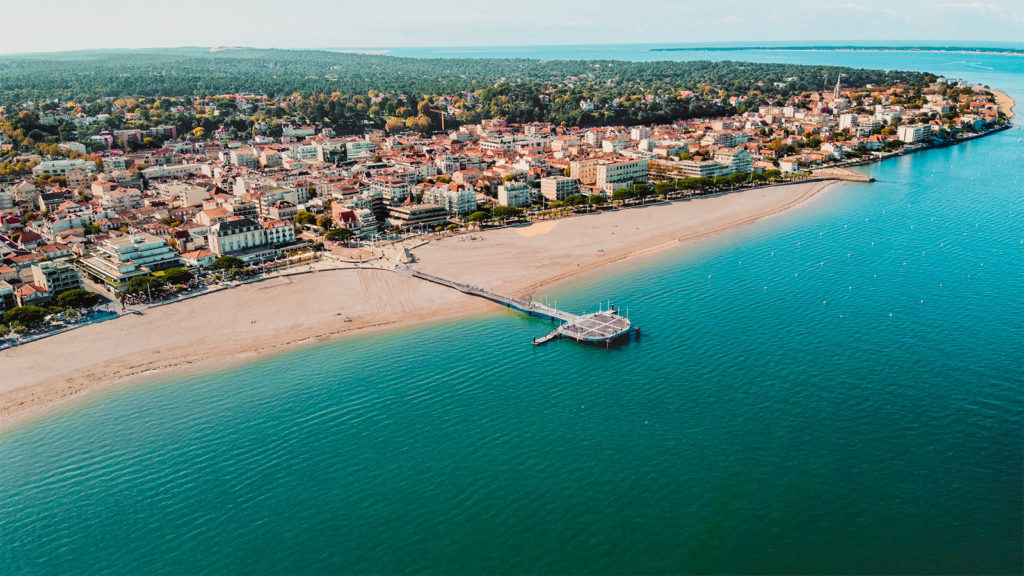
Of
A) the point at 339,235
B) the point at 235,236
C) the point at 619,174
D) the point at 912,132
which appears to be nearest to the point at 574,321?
the point at 339,235

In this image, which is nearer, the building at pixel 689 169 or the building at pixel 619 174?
the building at pixel 619 174

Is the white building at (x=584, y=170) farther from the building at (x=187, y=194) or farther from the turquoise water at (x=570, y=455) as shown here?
the building at (x=187, y=194)

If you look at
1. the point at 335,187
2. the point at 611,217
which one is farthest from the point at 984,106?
the point at 335,187

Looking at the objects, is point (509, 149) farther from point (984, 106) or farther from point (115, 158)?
point (984, 106)

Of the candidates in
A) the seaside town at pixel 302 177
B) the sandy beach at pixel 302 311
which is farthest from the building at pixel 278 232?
the sandy beach at pixel 302 311

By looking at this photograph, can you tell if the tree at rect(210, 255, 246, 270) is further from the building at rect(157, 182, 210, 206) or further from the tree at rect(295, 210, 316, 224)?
the building at rect(157, 182, 210, 206)

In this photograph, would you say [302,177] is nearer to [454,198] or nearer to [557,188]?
Answer: [454,198]
